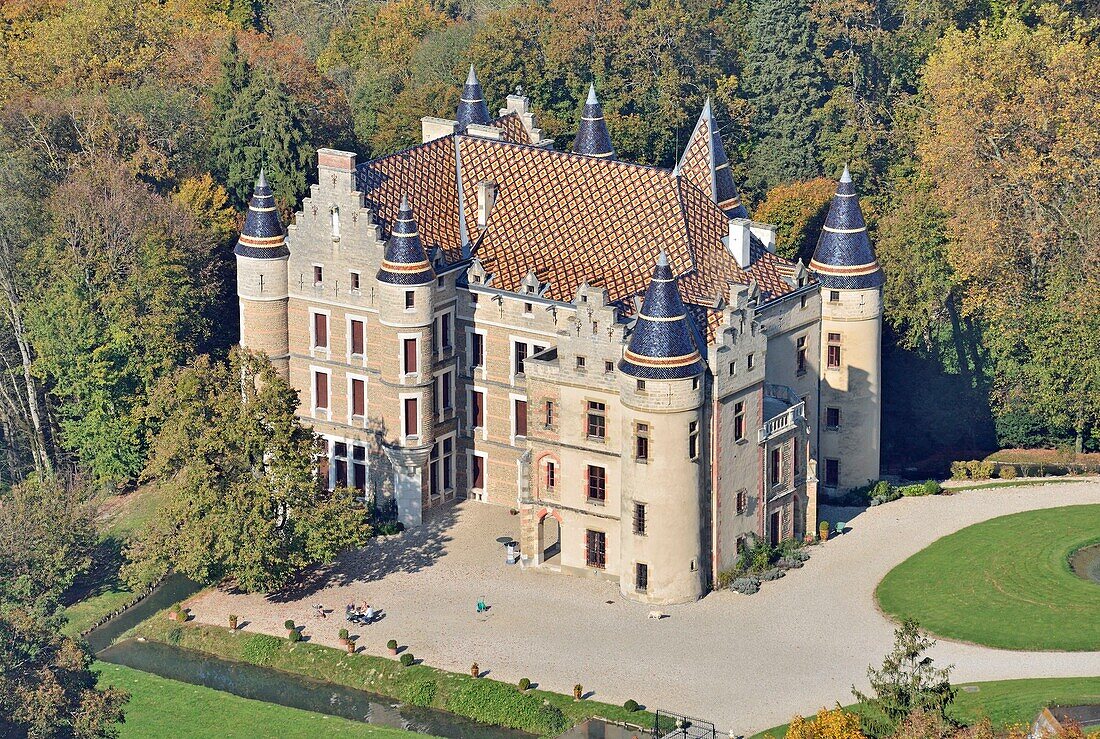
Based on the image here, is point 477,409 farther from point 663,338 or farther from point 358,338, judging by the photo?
point 663,338

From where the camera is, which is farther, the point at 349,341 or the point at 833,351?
the point at 833,351

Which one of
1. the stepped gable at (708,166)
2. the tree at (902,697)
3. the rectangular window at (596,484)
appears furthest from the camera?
the stepped gable at (708,166)

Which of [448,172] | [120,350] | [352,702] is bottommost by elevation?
[352,702]

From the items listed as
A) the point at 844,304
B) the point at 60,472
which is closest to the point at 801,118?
the point at 844,304

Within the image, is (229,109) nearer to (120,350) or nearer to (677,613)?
(120,350)

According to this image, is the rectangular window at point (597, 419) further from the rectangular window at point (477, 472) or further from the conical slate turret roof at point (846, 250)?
the conical slate turret roof at point (846, 250)

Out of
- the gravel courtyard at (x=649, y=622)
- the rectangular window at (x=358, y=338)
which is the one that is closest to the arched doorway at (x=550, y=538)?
the gravel courtyard at (x=649, y=622)

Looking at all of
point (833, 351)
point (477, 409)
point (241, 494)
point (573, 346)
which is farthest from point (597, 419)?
A: point (833, 351)
